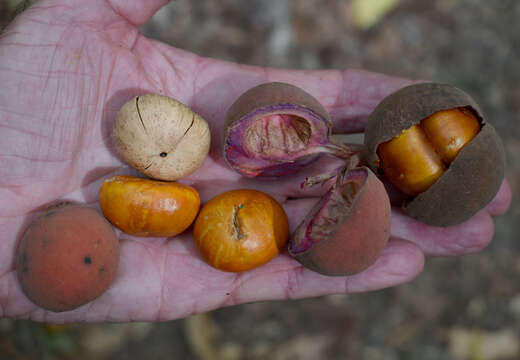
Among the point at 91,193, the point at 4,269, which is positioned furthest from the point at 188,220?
the point at 4,269

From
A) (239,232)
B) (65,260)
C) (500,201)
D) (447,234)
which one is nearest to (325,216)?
(239,232)

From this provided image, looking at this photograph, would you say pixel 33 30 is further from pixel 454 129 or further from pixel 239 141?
pixel 454 129

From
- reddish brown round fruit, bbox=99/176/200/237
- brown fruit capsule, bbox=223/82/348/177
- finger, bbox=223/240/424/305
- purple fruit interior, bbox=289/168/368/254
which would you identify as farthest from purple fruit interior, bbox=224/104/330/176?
finger, bbox=223/240/424/305

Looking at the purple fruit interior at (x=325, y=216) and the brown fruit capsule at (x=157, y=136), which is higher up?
the brown fruit capsule at (x=157, y=136)

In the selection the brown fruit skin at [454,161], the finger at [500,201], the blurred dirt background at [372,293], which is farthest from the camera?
the blurred dirt background at [372,293]

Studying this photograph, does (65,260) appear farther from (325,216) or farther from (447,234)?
(447,234)

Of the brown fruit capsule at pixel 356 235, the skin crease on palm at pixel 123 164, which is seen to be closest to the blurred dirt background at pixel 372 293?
the skin crease on palm at pixel 123 164

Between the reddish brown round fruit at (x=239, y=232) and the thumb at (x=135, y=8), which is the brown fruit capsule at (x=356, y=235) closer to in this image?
the reddish brown round fruit at (x=239, y=232)
